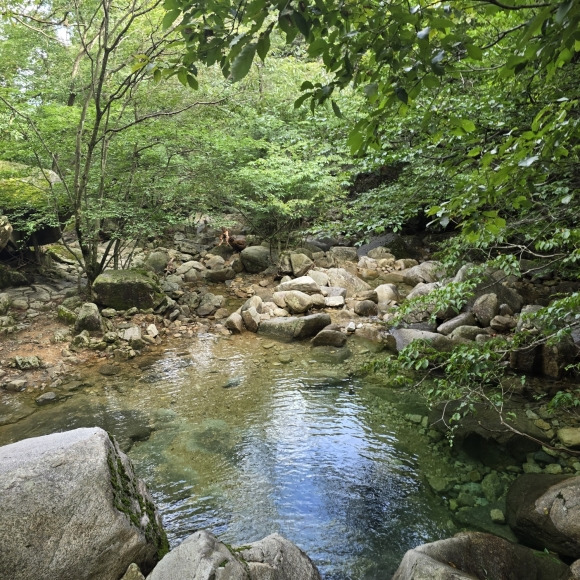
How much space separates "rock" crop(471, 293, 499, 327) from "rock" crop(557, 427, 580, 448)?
3.59 meters

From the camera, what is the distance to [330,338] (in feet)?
28.8

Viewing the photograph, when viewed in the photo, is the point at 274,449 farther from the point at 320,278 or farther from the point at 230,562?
the point at 320,278

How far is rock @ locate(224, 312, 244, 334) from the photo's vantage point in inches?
385

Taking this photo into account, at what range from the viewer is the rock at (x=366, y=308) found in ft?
34.6

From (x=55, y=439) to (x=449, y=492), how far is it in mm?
3730

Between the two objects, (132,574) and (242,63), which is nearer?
(242,63)

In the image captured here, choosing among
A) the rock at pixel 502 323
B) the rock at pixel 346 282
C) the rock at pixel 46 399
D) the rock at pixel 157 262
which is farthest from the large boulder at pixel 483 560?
the rock at pixel 157 262

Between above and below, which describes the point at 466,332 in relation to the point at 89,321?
below

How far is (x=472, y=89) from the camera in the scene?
16.2ft

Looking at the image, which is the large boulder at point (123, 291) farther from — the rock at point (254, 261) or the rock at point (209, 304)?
the rock at point (254, 261)

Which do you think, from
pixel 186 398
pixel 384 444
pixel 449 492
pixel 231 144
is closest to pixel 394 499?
pixel 449 492

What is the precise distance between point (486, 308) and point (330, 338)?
10.7 ft

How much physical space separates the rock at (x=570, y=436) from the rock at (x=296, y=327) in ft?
17.0

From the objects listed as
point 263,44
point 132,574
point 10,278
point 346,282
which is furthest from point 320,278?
point 263,44
